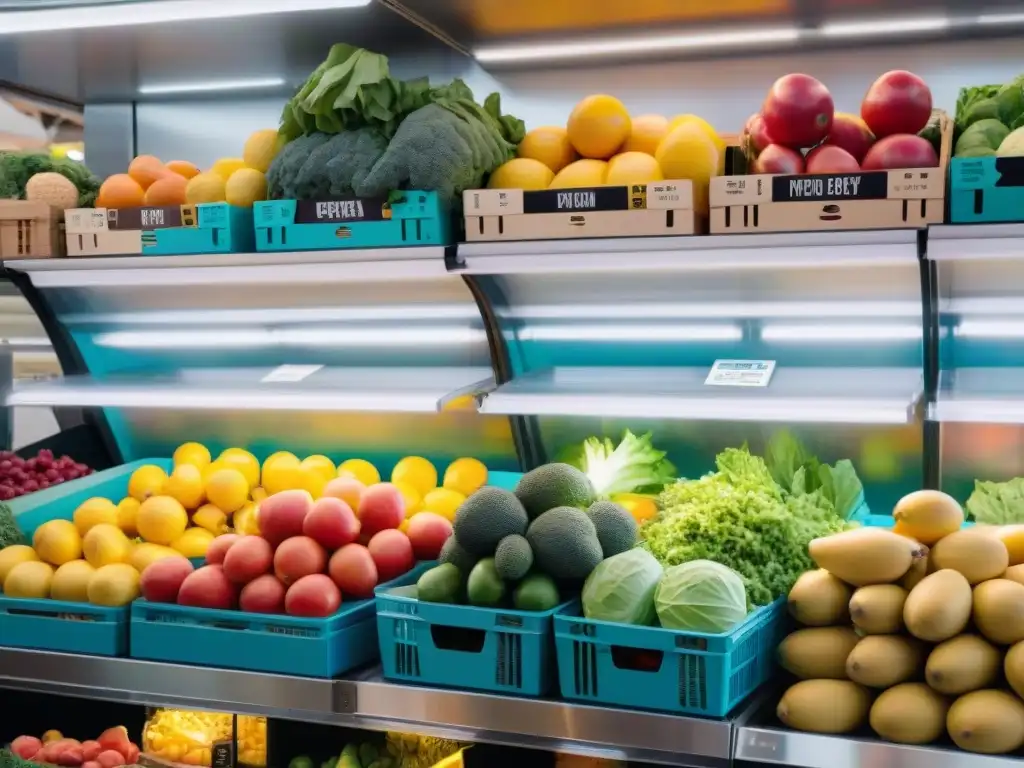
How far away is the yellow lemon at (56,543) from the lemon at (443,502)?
39.0 inches

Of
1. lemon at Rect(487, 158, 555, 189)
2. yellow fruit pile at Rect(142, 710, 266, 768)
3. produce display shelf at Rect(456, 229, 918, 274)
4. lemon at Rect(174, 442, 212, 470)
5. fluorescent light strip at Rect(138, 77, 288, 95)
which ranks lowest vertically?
yellow fruit pile at Rect(142, 710, 266, 768)

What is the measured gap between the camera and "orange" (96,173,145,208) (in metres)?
3.46

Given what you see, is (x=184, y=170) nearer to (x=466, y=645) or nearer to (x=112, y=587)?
(x=112, y=587)

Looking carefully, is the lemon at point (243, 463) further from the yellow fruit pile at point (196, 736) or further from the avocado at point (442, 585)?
the avocado at point (442, 585)

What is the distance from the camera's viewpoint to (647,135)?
3.12 meters

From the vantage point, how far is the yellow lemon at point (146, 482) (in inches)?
140

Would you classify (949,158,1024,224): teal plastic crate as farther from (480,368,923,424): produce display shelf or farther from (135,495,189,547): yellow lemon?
(135,495,189,547): yellow lemon

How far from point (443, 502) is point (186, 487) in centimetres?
83

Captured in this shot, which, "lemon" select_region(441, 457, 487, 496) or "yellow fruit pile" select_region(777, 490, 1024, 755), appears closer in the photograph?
"yellow fruit pile" select_region(777, 490, 1024, 755)

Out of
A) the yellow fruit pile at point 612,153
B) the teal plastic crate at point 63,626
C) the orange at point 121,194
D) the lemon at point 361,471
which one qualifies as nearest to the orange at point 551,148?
the yellow fruit pile at point 612,153

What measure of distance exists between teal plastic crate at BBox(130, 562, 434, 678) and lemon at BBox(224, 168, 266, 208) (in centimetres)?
123

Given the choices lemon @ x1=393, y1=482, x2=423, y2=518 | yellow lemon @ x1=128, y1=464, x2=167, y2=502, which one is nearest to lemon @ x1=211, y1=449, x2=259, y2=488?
yellow lemon @ x1=128, y1=464, x2=167, y2=502

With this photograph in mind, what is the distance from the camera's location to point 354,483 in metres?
3.06

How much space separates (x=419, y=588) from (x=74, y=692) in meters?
1.01
